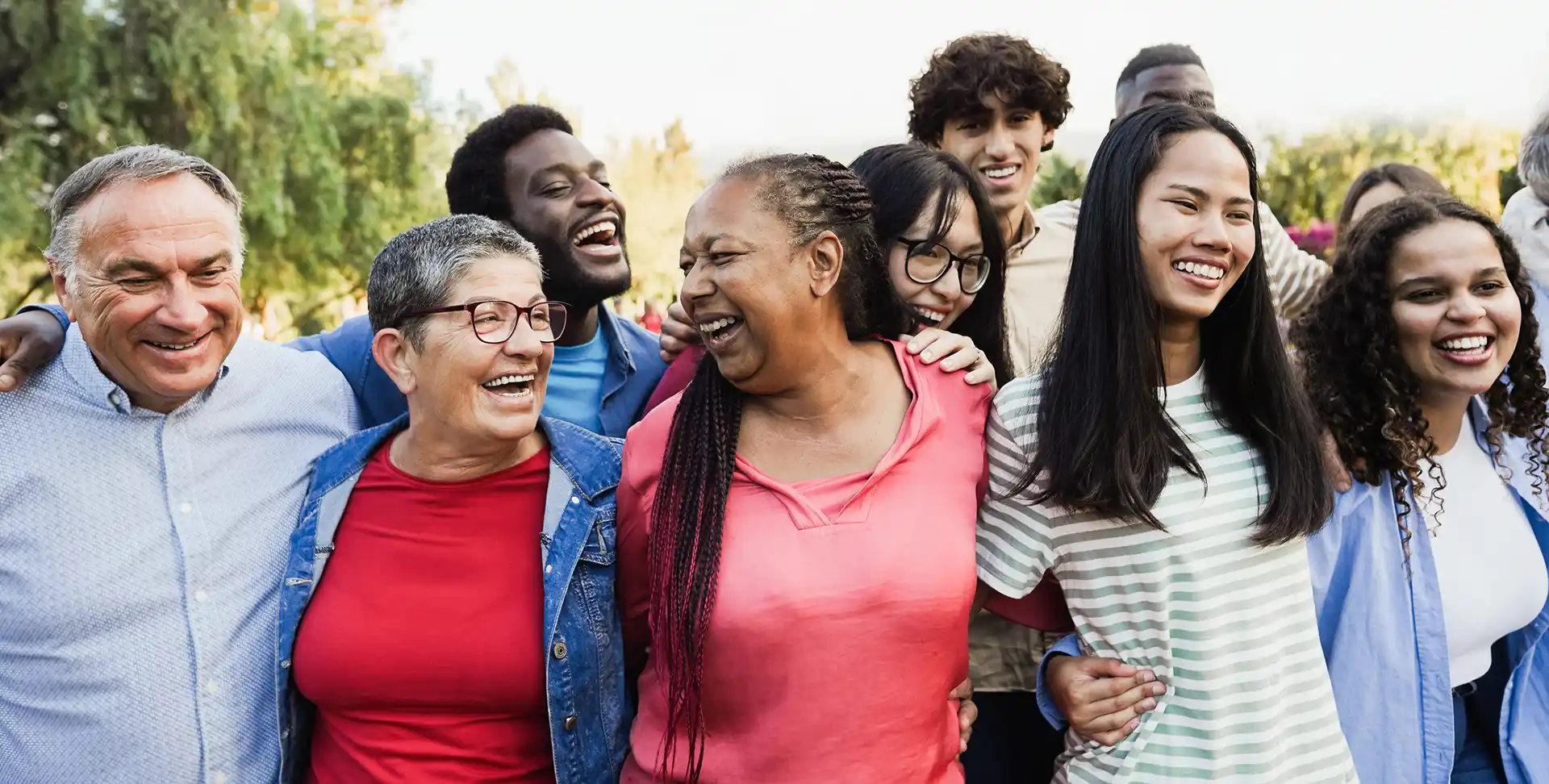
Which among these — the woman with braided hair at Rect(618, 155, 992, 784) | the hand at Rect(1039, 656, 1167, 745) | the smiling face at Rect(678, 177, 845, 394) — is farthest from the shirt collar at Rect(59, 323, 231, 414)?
the hand at Rect(1039, 656, 1167, 745)

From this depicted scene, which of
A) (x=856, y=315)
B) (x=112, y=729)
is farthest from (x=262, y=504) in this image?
(x=856, y=315)

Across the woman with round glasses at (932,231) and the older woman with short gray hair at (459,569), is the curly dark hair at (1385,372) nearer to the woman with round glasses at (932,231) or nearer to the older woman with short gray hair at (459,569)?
the woman with round glasses at (932,231)

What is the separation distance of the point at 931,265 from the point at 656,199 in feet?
103

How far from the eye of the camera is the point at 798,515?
2557 mm

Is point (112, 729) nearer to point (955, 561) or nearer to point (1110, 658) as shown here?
point (955, 561)

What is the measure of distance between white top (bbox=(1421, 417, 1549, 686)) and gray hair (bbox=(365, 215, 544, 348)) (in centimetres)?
257

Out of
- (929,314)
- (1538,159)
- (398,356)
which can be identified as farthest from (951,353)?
(1538,159)

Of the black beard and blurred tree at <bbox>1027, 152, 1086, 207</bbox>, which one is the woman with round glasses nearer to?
the black beard

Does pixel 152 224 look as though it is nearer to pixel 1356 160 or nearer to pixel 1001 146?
pixel 1001 146

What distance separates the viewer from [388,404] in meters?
3.79

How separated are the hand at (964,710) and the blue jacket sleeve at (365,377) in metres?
1.96

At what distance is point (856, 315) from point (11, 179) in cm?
1390

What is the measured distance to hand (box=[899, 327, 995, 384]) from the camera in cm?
286

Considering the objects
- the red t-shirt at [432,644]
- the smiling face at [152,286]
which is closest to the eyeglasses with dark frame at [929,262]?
the red t-shirt at [432,644]
